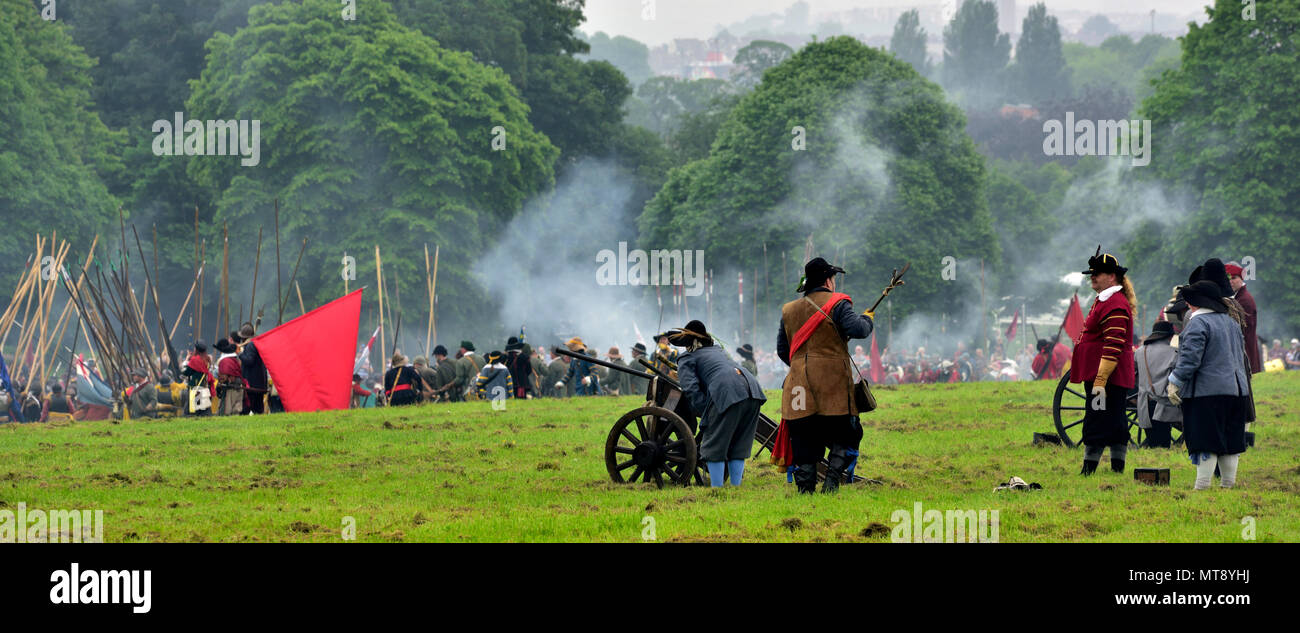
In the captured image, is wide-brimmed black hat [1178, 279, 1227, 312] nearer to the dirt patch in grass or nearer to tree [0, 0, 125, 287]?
the dirt patch in grass

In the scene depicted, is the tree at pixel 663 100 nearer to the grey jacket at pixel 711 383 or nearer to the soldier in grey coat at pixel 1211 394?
the grey jacket at pixel 711 383

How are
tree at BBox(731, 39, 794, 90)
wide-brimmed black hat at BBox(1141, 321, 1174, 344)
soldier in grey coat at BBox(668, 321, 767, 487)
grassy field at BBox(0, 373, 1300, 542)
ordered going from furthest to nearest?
tree at BBox(731, 39, 794, 90) → wide-brimmed black hat at BBox(1141, 321, 1174, 344) → soldier in grey coat at BBox(668, 321, 767, 487) → grassy field at BBox(0, 373, 1300, 542)

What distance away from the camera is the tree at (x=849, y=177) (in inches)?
2066

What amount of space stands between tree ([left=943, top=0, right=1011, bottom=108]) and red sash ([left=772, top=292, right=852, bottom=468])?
575 feet

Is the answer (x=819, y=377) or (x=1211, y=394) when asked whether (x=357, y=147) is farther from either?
(x=1211, y=394)

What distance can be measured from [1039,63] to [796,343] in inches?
6975

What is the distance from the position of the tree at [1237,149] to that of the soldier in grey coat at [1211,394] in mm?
34532

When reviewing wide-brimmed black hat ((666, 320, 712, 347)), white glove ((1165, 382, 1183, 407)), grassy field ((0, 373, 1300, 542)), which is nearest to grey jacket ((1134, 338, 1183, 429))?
grassy field ((0, 373, 1300, 542))

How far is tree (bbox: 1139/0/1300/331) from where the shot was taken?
1811 inches

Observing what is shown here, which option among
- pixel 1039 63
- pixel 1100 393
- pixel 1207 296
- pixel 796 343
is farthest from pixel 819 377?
pixel 1039 63

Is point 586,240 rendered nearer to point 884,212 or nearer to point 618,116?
point 618,116

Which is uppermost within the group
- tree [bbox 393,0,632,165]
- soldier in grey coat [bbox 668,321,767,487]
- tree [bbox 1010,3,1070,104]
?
tree [bbox 1010,3,1070,104]

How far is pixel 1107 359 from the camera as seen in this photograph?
13.6m
